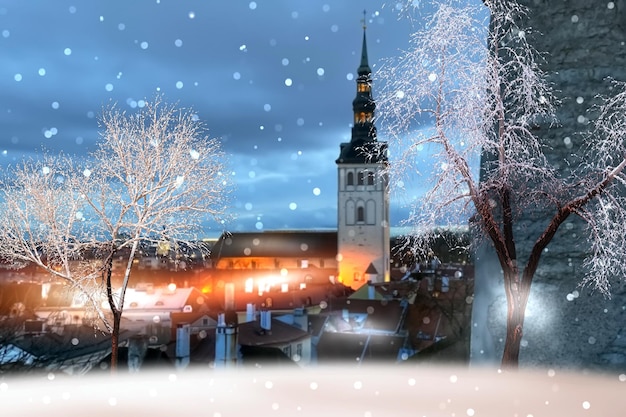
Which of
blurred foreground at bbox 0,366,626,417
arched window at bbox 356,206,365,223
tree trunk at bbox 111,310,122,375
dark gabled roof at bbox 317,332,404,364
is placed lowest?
dark gabled roof at bbox 317,332,404,364

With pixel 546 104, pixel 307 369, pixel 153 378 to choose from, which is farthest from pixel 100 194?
pixel 546 104

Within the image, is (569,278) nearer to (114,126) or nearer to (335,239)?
(114,126)

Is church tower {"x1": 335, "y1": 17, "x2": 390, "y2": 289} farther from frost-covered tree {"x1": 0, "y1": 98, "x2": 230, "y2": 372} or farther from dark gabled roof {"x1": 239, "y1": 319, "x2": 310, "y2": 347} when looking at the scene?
frost-covered tree {"x1": 0, "y1": 98, "x2": 230, "y2": 372}

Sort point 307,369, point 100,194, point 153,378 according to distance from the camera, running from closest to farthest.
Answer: point 153,378, point 307,369, point 100,194

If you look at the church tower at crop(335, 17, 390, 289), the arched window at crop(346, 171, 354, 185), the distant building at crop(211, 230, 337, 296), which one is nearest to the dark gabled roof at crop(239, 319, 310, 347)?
the church tower at crop(335, 17, 390, 289)

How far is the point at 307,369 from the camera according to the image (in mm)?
9445

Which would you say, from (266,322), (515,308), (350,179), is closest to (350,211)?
(350,179)

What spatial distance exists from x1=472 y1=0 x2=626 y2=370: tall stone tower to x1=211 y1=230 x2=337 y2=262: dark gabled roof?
57658 mm

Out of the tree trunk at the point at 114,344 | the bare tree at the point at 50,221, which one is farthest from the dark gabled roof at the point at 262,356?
the tree trunk at the point at 114,344

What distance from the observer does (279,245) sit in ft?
224

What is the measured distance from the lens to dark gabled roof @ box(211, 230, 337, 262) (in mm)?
66062

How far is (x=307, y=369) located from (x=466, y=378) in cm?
252

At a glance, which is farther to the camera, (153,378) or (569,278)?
(153,378)

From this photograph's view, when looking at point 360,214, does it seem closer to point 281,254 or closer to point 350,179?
point 350,179
